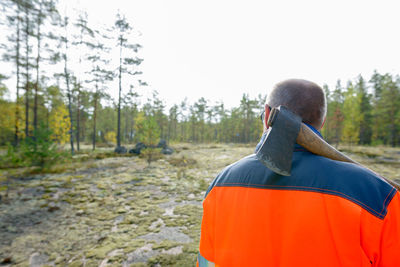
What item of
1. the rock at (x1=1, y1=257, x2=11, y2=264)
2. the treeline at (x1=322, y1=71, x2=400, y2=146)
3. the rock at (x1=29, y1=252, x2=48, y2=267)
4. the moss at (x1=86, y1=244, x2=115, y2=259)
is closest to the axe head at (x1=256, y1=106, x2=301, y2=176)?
the moss at (x1=86, y1=244, x2=115, y2=259)

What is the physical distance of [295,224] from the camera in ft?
2.85

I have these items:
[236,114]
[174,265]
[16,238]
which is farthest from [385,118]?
[16,238]

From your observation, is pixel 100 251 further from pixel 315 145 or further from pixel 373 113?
pixel 373 113

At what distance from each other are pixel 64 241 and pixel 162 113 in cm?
4525

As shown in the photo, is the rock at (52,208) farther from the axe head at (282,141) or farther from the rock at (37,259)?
the axe head at (282,141)

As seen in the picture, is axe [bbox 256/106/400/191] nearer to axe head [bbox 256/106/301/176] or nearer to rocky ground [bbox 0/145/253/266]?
axe head [bbox 256/106/301/176]

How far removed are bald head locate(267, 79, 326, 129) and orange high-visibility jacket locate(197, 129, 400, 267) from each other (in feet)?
0.88

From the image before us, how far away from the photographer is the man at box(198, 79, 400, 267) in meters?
0.79

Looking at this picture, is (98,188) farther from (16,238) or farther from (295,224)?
(295,224)

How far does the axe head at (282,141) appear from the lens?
854 millimetres

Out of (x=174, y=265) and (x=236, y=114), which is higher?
(x=236, y=114)

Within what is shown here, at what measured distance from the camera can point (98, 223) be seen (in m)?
4.84

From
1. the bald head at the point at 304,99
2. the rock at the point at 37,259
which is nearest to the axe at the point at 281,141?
the bald head at the point at 304,99

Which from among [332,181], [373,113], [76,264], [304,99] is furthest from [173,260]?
[373,113]
